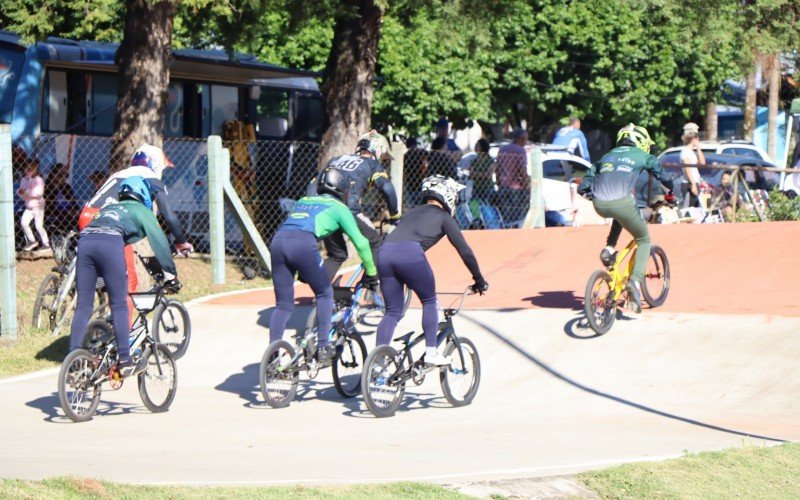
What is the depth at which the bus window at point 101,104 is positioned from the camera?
20.1 metres

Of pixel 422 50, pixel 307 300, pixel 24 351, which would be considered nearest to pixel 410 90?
pixel 422 50

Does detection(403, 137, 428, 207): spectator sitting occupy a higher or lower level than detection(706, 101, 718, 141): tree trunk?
lower

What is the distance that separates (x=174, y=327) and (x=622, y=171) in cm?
456


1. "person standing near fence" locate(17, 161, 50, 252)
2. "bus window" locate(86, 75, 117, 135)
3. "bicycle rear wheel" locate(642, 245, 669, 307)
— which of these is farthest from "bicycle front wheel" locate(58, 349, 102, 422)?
"bus window" locate(86, 75, 117, 135)

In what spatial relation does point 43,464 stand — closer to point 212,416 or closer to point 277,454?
point 277,454

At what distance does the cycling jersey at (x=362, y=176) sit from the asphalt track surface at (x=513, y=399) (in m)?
1.39

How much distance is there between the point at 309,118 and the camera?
2402 cm

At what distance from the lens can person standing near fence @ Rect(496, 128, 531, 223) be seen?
1944 cm

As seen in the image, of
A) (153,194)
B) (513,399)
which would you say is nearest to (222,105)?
(153,194)

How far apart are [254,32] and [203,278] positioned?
381cm

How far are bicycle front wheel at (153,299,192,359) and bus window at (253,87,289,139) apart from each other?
10.8m

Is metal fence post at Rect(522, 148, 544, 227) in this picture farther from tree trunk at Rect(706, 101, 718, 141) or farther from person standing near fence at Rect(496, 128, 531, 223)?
tree trunk at Rect(706, 101, 718, 141)

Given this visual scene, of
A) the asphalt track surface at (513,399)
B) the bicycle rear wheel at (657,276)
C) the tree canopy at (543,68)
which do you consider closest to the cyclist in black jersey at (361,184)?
the asphalt track surface at (513,399)

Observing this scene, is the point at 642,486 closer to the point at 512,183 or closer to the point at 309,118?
the point at 512,183
